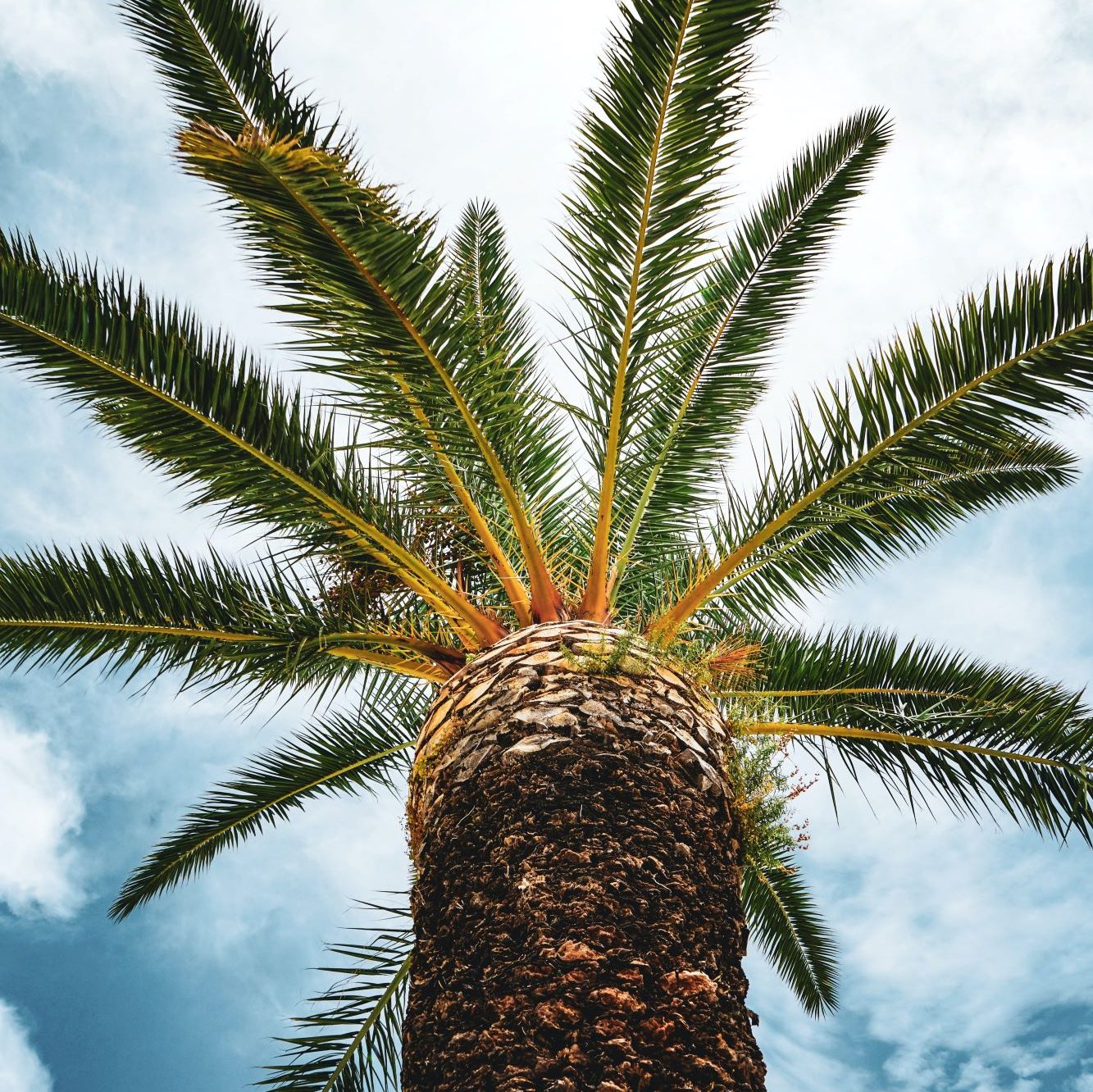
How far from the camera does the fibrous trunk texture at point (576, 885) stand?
3.05 meters

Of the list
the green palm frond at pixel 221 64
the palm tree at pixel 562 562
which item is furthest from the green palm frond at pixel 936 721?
the green palm frond at pixel 221 64

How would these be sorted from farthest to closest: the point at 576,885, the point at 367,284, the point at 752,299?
the point at 752,299 < the point at 367,284 < the point at 576,885

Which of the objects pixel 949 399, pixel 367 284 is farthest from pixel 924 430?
pixel 367 284

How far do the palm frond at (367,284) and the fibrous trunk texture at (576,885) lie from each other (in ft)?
3.32

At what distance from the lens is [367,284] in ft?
13.8

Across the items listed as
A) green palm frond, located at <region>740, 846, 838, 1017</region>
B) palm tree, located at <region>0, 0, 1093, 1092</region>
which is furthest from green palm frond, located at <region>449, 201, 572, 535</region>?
green palm frond, located at <region>740, 846, 838, 1017</region>

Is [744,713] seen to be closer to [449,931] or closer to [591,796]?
[591,796]

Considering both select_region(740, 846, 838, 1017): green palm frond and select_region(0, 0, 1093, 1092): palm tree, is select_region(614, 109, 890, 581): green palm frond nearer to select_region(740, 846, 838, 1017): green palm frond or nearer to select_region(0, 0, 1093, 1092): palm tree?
select_region(0, 0, 1093, 1092): palm tree

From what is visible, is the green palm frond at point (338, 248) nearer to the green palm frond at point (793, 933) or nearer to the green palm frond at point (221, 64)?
the green palm frond at point (221, 64)

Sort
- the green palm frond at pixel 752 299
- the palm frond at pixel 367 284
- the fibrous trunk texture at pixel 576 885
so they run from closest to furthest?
the fibrous trunk texture at pixel 576 885 < the palm frond at pixel 367 284 < the green palm frond at pixel 752 299

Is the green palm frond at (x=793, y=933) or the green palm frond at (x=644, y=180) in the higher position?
the green palm frond at (x=644, y=180)

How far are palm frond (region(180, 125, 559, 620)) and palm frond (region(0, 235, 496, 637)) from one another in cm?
37

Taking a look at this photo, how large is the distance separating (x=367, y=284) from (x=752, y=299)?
267cm

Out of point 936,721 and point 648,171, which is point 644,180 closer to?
point 648,171
